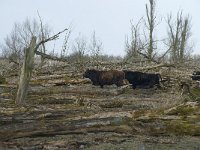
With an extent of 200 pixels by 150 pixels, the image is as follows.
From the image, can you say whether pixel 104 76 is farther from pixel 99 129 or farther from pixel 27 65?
pixel 99 129

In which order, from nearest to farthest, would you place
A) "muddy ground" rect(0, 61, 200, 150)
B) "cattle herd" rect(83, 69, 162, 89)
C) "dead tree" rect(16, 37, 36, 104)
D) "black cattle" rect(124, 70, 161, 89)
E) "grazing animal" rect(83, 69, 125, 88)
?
"muddy ground" rect(0, 61, 200, 150) < "dead tree" rect(16, 37, 36, 104) < "black cattle" rect(124, 70, 161, 89) < "cattle herd" rect(83, 69, 162, 89) < "grazing animal" rect(83, 69, 125, 88)

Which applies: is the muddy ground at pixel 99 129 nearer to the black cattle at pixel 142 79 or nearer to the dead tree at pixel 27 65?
the dead tree at pixel 27 65

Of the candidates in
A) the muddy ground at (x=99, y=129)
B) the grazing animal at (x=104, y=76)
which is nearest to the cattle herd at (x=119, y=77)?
the grazing animal at (x=104, y=76)

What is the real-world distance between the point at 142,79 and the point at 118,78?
1.25 m

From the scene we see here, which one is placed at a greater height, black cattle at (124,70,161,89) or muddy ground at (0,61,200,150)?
black cattle at (124,70,161,89)

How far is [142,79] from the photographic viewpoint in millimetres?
19891

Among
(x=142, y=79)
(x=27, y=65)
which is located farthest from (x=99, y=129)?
(x=142, y=79)

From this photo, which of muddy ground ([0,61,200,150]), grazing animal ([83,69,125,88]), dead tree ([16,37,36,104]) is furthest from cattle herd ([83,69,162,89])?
muddy ground ([0,61,200,150])

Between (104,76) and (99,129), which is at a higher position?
(104,76)

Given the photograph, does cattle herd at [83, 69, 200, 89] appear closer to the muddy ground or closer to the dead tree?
the dead tree

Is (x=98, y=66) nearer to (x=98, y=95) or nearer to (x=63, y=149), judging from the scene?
(x=98, y=95)

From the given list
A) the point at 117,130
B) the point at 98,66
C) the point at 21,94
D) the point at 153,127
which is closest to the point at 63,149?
the point at 117,130

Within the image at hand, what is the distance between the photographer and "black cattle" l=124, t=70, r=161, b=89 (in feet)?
63.8

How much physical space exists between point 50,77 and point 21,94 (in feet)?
27.9
